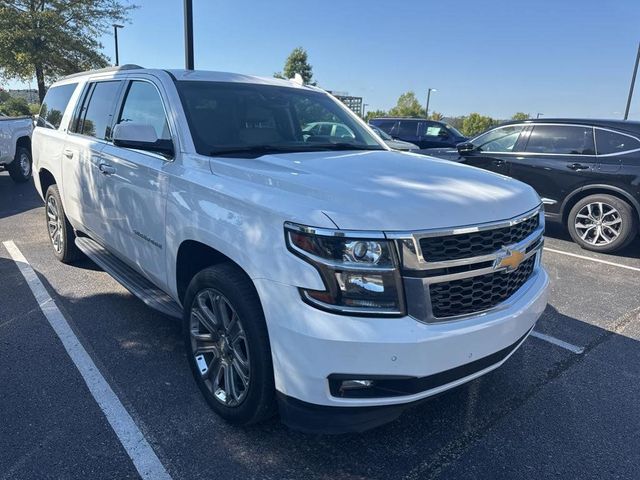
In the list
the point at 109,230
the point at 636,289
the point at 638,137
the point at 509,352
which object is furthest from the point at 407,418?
the point at 638,137

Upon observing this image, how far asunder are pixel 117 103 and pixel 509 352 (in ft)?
11.4

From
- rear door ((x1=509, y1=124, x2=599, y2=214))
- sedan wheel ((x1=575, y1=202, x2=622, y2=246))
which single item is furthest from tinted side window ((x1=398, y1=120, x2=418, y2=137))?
sedan wheel ((x1=575, y1=202, x2=622, y2=246))

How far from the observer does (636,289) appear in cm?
527

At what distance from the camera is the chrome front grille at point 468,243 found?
2.18 m

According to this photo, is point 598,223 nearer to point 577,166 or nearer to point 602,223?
point 602,223

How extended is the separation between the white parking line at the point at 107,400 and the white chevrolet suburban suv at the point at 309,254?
43cm

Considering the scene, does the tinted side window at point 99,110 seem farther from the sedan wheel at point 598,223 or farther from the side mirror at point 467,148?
the sedan wheel at point 598,223

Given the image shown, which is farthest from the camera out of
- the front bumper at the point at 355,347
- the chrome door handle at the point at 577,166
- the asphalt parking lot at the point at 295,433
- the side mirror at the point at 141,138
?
the chrome door handle at the point at 577,166

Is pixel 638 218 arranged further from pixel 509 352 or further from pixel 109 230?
pixel 109 230

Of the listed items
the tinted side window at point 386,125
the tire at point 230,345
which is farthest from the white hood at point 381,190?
the tinted side window at point 386,125

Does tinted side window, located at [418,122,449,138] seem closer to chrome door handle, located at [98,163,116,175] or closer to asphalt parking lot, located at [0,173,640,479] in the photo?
asphalt parking lot, located at [0,173,640,479]

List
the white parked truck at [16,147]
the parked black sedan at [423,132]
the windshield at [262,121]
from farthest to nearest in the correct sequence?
the parked black sedan at [423,132], the white parked truck at [16,147], the windshield at [262,121]

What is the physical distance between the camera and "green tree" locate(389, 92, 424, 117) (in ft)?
169

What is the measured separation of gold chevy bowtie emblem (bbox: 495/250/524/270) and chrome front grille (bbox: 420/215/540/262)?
2.0 inches
